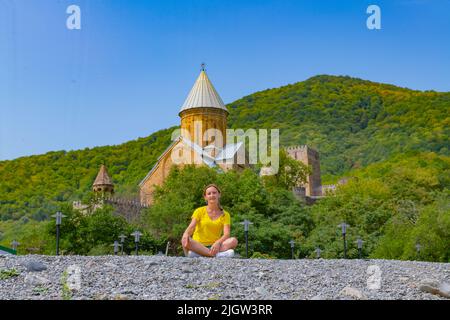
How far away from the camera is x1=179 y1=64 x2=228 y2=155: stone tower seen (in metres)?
44.1

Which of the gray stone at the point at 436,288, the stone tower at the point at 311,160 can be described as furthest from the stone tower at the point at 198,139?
the gray stone at the point at 436,288

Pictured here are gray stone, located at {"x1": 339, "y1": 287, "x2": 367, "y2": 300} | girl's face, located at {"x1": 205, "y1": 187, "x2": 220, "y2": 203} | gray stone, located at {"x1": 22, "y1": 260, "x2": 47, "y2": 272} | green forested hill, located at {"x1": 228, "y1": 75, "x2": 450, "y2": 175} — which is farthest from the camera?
green forested hill, located at {"x1": 228, "y1": 75, "x2": 450, "y2": 175}

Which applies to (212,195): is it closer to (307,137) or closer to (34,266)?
(34,266)

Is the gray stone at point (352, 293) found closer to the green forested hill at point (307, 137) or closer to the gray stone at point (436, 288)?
the gray stone at point (436, 288)

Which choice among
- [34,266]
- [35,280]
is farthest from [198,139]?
[35,280]

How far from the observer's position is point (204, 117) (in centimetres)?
4419

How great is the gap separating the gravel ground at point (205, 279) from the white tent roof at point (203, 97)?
35056 mm

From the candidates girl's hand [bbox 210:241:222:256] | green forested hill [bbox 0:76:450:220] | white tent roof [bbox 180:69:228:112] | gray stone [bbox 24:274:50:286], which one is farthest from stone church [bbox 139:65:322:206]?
gray stone [bbox 24:274:50:286]

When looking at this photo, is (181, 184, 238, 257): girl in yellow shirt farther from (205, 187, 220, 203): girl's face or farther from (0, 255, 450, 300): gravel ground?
(0, 255, 450, 300): gravel ground

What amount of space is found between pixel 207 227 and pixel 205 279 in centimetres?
225

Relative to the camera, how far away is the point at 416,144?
76.6m

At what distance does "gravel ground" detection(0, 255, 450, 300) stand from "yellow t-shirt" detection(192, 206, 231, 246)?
740 millimetres

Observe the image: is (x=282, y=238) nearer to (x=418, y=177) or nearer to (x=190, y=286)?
(x=190, y=286)
